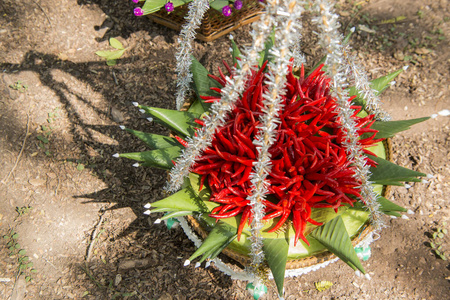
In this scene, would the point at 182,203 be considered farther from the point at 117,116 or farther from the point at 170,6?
the point at 170,6

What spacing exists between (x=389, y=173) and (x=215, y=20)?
7.25ft

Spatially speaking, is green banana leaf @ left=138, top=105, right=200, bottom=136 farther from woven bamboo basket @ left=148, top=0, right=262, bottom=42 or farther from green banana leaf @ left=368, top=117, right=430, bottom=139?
woven bamboo basket @ left=148, top=0, right=262, bottom=42

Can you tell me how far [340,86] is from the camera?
1.24 metres

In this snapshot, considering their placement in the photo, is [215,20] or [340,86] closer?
[340,86]

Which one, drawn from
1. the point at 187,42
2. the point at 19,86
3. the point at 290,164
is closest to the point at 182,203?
the point at 290,164

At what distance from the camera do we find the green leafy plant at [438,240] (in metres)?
2.39

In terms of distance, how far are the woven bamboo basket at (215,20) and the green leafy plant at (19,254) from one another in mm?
2286

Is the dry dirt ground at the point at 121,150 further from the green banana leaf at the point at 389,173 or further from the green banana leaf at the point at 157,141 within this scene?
the green banana leaf at the point at 389,173

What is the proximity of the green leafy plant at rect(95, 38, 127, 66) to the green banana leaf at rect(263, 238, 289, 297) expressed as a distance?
2370 mm

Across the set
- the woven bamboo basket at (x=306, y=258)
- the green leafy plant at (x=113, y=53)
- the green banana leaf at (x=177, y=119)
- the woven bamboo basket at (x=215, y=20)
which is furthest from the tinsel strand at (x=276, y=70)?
the green leafy plant at (x=113, y=53)

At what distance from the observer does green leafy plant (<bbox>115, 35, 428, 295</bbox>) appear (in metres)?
1.56

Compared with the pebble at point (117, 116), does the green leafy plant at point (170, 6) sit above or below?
above

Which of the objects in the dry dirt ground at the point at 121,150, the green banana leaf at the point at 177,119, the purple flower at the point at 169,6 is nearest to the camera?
the green banana leaf at the point at 177,119

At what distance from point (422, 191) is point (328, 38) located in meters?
2.19
